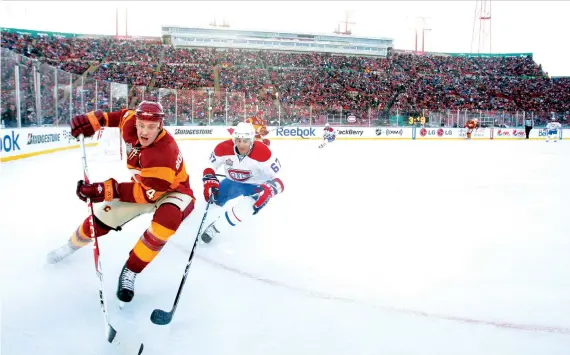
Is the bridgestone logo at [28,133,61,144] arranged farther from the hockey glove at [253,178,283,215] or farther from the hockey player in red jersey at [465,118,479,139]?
the hockey player in red jersey at [465,118,479,139]

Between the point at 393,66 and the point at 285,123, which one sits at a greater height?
the point at 393,66

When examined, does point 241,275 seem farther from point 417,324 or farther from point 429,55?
point 429,55

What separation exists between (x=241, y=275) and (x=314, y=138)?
19.7 m

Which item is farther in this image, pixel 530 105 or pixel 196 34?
pixel 196 34

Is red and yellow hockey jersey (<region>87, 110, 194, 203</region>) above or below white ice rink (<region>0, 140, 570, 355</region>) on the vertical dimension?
above

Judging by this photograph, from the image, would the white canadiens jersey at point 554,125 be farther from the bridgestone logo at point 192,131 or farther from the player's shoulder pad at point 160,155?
the player's shoulder pad at point 160,155

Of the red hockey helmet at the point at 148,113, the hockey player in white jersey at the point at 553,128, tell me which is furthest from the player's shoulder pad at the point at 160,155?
the hockey player in white jersey at the point at 553,128

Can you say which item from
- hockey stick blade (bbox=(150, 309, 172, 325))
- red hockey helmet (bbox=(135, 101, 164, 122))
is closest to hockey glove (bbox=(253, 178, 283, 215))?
red hockey helmet (bbox=(135, 101, 164, 122))

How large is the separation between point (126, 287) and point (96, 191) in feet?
1.88

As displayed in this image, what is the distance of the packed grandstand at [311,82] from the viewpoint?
72.0 feet

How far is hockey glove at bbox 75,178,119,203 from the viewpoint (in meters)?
2.64

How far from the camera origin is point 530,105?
3316 centimetres

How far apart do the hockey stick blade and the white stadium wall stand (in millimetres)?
8773

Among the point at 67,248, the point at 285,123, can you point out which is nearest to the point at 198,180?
the point at 67,248
